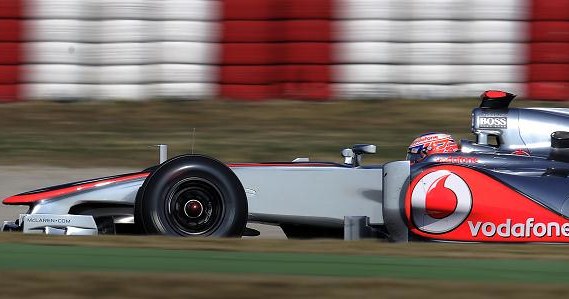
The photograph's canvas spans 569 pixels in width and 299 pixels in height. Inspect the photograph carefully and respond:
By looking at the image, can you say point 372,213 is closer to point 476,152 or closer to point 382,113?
point 476,152

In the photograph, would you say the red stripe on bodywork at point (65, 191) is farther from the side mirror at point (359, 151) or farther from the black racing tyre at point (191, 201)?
the side mirror at point (359, 151)

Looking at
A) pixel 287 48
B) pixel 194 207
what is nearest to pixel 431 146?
pixel 194 207

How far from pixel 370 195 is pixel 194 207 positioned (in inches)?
42.1

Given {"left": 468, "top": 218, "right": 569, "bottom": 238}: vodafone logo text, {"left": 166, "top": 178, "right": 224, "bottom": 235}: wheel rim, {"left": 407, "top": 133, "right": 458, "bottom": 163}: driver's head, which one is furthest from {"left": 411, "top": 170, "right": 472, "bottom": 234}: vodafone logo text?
{"left": 166, "top": 178, "right": 224, "bottom": 235}: wheel rim

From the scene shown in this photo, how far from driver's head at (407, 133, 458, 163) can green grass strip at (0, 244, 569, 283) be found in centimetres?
163

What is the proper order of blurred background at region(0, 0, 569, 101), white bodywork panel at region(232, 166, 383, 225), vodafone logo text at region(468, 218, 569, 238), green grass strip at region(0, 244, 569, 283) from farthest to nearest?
blurred background at region(0, 0, 569, 101) → white bodywork panel at region(232, 166, 383, 225) → vodafone logo text at region(468, 218, 569, 238) → green grass strip at region(0, 244, 569, 283)

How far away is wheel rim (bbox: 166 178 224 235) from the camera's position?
578cm

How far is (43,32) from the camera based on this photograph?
38.9 ft

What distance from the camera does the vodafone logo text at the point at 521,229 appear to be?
5.69m

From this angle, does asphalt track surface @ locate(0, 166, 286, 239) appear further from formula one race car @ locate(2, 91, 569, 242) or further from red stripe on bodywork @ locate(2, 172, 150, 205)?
formula one race car @ locate(2, 91, 569, 242)

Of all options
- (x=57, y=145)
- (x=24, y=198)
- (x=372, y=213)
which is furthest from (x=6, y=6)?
(x=372, y=213)

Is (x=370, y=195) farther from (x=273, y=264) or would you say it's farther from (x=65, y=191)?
(x=65, y=191)

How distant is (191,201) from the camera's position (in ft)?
19.2

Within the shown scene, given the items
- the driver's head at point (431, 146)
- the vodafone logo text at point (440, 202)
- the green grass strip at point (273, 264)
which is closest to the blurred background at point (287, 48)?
the driver's head at point (431, 146)
